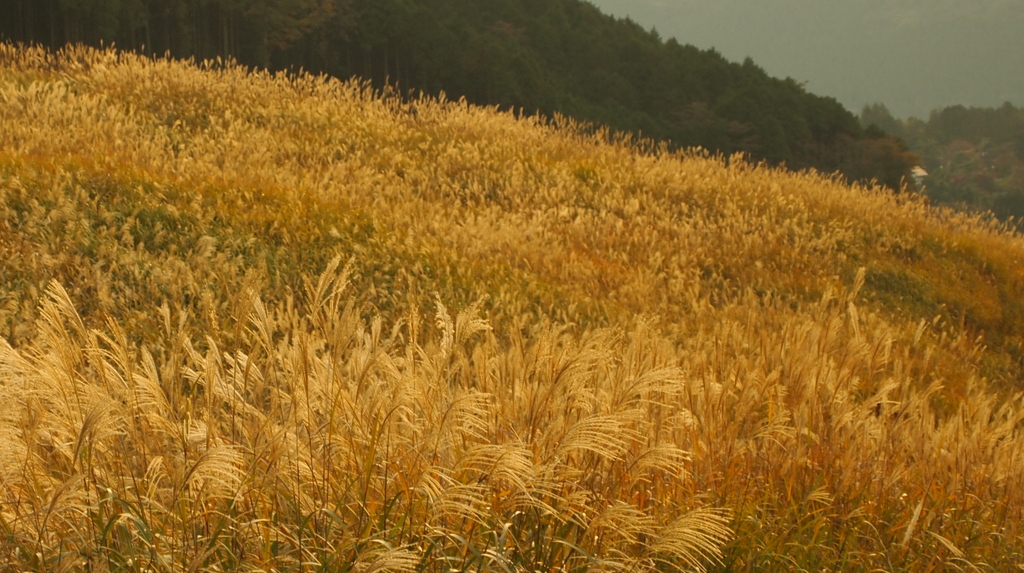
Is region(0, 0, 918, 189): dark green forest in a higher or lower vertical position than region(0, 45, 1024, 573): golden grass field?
higher

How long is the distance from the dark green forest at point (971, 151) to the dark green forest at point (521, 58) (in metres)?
48.3

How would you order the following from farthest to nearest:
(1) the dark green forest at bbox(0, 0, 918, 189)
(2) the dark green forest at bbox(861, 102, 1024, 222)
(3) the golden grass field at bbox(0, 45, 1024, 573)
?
(2) the dark green forest at bbox(861, 102, 1024, 222)
(1) the dark green forest at bbox(0, 0, 918, 189)
(3) the golden grass field at bbox(0, 45, 1024, 573)

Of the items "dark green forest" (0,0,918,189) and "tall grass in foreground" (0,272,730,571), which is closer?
"tall grass in foreground" (0,272,730,571)

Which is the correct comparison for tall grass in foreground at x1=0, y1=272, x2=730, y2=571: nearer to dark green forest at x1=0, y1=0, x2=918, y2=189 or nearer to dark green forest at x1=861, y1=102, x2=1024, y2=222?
dark green forest at x1=0, y1=0, x2=918, y2=189

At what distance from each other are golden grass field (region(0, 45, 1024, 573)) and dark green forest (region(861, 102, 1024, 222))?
8080 cm

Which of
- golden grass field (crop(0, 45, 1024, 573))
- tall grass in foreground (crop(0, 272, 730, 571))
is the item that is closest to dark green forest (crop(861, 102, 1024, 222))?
golden grass field (crop(0, 45, 1024, 573))

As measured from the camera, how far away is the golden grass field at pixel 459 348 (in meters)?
1.96

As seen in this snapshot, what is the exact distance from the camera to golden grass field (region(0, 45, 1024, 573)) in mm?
1957

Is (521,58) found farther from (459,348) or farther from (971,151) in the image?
(971,151)

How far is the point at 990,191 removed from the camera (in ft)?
329

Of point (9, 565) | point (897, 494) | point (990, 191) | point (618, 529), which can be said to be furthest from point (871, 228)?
point (990, 191)

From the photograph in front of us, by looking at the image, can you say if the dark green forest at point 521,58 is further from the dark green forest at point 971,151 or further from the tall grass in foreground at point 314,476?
the dark green forest at point 971,151

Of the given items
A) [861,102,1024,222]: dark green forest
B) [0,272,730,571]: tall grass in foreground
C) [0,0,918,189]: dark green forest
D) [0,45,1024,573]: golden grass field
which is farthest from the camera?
[861,102,1024,222]: dark green forest

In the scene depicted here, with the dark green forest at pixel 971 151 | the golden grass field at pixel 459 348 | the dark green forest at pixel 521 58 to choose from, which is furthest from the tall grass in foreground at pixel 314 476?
the dark green forest at pixel 971 151
